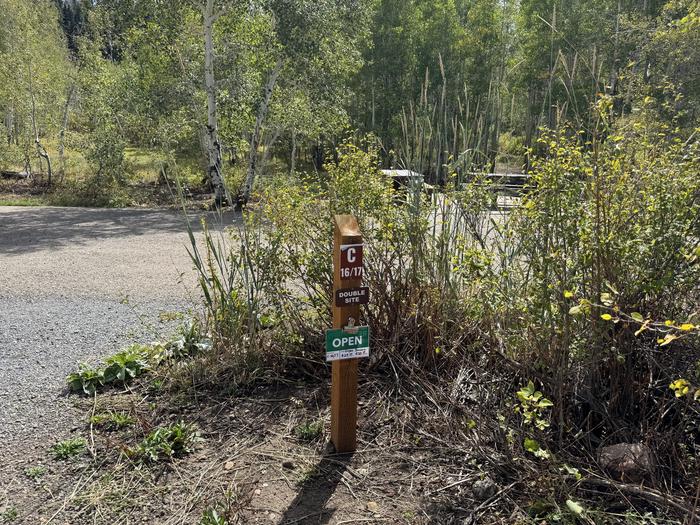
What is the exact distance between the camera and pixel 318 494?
2.14 metres

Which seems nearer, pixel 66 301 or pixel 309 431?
pixel 309 431

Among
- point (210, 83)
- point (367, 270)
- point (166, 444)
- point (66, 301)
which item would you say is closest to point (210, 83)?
point (210, 83)

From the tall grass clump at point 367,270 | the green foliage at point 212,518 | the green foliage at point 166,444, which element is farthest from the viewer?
the tall grass clump at point 367,270

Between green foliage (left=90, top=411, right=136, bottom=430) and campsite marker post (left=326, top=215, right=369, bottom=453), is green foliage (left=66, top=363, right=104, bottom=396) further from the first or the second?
campsite marker post (left=326, top=215, right=369, bottom=453)

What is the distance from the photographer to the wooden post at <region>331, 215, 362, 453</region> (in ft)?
7.23

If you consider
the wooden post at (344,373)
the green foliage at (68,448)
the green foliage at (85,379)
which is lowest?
the green foliage at (68,448)

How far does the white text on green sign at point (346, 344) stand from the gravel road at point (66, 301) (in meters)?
1.40

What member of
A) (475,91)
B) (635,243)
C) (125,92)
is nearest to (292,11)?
(125,92)

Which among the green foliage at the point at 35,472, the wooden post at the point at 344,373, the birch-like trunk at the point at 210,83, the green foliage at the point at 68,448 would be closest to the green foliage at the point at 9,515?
the green foliage at the point at 35,472

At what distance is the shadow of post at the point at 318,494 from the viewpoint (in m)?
2.01

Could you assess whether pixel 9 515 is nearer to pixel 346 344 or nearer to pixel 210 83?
pixel 346 344

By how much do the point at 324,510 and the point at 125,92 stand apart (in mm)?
11864

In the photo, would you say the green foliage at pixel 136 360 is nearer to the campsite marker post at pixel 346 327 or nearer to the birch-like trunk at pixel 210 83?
the campsite marker post at pixel 346 327

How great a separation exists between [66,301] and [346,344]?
3.57 metres
